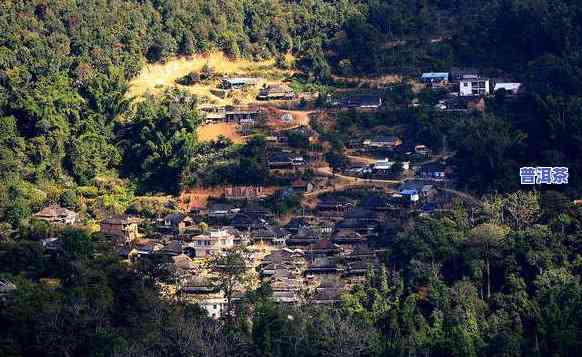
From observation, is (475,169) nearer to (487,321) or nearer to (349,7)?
(487,321)

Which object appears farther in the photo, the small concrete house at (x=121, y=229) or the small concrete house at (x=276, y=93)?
the small concrete house at (x=276, y=93)

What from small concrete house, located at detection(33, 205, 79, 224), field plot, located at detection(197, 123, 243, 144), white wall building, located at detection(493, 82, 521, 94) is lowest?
small concrete house, located at detection(33, 205, 79, 224)

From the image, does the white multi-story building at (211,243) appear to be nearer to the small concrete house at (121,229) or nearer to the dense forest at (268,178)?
the small concrete house at (121,229)

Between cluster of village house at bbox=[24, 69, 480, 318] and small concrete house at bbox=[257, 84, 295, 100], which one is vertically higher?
small concrete house at bbox=[257, 84, 295, 100]

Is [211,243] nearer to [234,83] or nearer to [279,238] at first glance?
[279,238]

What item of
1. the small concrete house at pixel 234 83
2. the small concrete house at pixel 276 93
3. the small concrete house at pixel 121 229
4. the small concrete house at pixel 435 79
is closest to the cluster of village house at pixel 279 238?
the small concrete house at pixel 121 229

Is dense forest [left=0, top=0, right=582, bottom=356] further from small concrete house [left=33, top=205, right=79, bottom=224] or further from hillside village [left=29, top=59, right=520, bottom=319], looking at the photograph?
hillside village [left=29, top=59, right=520, bottom=319]

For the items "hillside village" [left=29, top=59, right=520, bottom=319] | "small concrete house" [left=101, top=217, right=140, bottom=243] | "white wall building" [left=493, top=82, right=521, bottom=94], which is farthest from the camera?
"white wall building" [left=493, top=82, right=521, bottom=94]

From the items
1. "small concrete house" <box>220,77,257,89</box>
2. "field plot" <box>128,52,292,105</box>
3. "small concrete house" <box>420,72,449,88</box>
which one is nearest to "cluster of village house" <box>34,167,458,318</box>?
"field plot" <box>128,52,292,105</box>

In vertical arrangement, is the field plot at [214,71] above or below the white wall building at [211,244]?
above

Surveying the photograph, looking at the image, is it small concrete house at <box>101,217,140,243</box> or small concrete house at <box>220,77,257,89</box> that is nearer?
small concrete house at <box>101,217,140,243</box>
